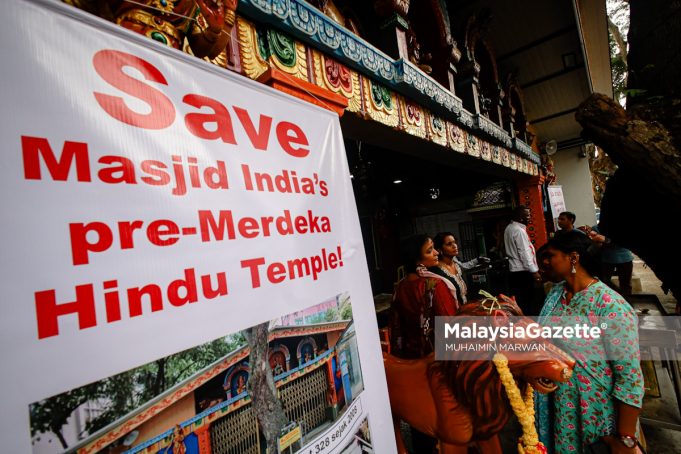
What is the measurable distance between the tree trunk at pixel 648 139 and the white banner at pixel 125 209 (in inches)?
84.3

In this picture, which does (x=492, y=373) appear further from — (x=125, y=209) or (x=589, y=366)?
(x=125, y=209)

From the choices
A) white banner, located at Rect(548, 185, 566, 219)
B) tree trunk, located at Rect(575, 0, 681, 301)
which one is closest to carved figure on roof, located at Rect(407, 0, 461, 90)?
tree trunk, located at Rect(575, 0, 681, 301)

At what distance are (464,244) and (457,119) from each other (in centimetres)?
553

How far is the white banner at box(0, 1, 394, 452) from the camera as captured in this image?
1.59ft

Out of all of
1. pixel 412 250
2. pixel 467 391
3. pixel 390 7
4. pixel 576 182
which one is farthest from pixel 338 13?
pixel 576 182

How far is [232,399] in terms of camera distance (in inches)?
28.9

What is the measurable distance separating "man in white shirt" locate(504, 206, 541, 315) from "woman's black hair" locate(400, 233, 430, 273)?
9.71 feet

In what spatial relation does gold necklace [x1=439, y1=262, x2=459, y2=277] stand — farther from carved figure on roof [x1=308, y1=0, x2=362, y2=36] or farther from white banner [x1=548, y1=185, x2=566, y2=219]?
white banner [x1=548, y1=185, x2=566, y2=219]

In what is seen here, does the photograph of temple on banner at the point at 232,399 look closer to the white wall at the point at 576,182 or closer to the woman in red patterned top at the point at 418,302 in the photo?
the woman in red patterned top at the point at 418,302

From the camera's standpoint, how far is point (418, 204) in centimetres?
815

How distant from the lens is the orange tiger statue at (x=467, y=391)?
1301 mm

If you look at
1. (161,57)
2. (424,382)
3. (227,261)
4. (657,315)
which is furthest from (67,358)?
(657,315)

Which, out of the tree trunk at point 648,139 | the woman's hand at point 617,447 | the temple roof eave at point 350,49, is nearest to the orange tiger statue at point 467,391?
the woman's hand at point 617,447

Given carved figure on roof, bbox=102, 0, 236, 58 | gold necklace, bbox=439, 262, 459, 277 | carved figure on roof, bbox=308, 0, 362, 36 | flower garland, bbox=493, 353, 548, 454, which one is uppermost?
carved figure on roof, bbox=308, 0, 362, 36
